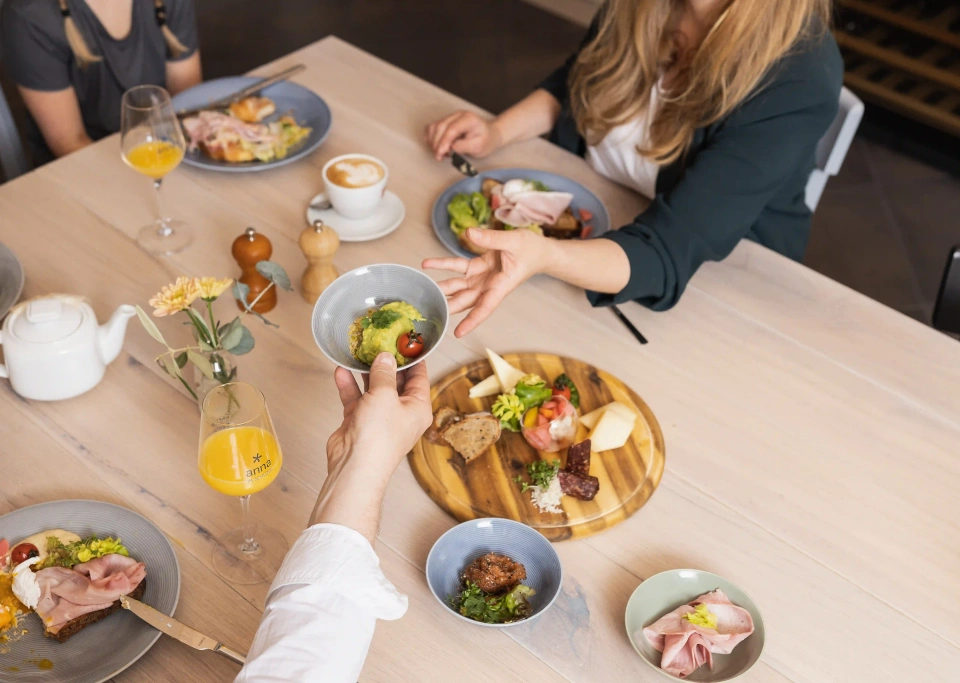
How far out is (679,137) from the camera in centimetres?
158

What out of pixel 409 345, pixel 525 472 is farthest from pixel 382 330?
pixel 525 472

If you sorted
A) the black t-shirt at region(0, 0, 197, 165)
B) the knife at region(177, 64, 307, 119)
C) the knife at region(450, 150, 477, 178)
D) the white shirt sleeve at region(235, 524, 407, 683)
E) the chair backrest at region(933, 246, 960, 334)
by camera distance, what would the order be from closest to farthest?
the white shirt sleeve at region(235, 524, 407, 683)
the chair backrest at region(933, 246, 960, 334)
the knife at region(450, 150, 477, 178)
the knife at region(177, 64, 307, 119)
the black t-shirt at region(0, 0, 197, 165)

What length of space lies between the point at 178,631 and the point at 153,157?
2.91 ft

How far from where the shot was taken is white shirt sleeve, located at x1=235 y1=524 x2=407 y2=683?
858 millimetres

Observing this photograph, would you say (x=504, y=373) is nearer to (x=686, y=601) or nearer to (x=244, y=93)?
(x=686, y=601)

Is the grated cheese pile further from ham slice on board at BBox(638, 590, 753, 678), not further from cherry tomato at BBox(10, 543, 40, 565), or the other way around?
cherry tomato at BBox(10, 543, 40, 565)

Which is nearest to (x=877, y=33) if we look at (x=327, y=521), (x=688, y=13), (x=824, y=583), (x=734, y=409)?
(x=688, y=13)

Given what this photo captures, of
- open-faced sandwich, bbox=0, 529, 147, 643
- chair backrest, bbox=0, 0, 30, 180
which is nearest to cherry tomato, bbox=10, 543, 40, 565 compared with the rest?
open-faced sandwich, bbox=0, 529, 147, 643

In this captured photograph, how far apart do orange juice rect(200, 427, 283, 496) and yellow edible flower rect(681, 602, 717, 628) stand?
0.56m

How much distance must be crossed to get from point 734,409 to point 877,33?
3.15 metres

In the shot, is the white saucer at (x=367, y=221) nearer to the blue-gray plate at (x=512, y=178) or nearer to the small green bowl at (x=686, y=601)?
the blue-gray plate at (x=512, y=178)

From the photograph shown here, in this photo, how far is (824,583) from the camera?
3.60ft

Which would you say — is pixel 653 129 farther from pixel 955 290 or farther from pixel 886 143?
pixel 886 143

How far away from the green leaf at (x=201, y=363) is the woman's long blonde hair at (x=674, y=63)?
947mm
